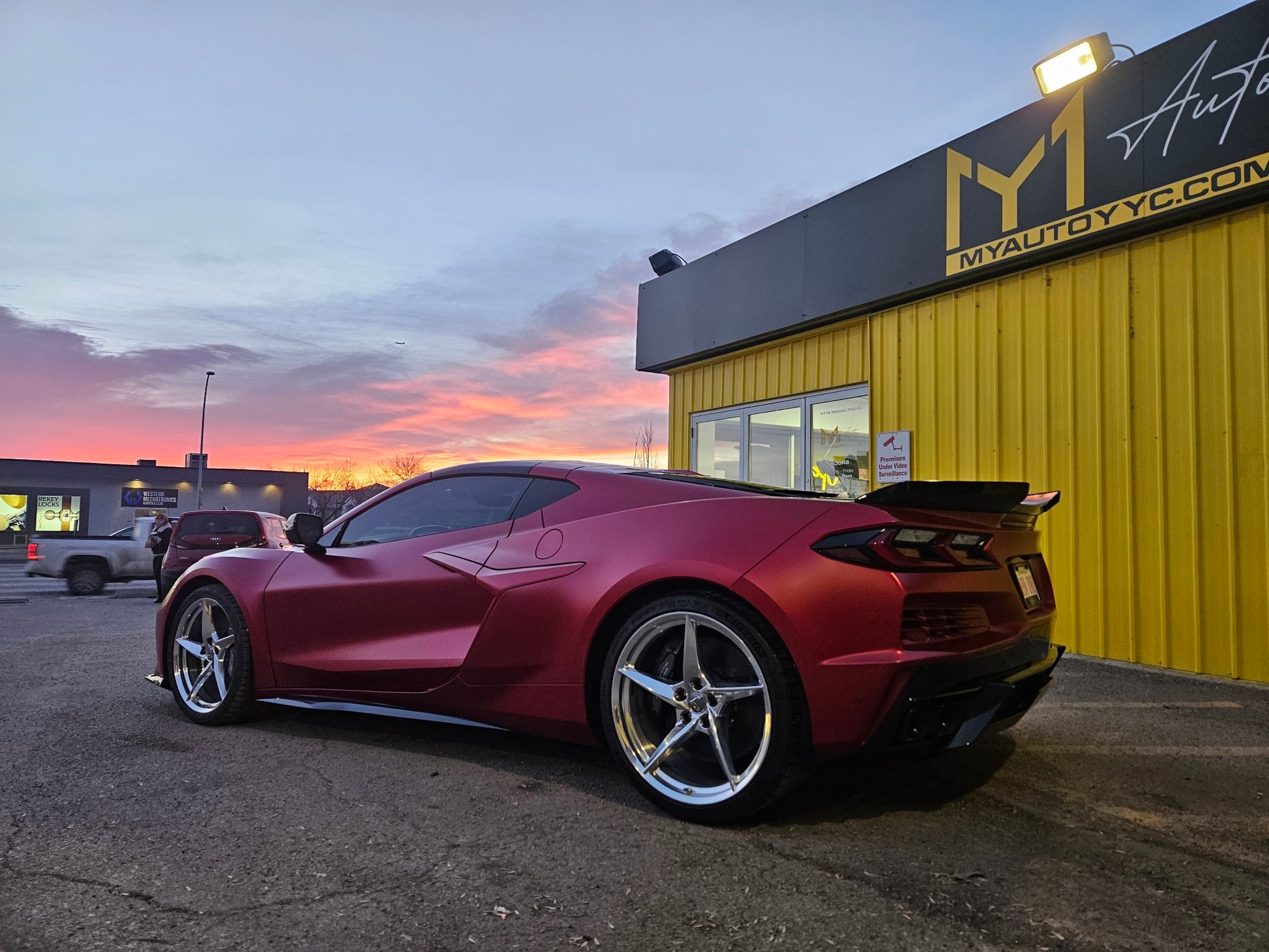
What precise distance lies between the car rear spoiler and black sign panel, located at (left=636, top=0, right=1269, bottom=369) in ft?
13.3

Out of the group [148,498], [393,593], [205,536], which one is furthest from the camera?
[148,498]

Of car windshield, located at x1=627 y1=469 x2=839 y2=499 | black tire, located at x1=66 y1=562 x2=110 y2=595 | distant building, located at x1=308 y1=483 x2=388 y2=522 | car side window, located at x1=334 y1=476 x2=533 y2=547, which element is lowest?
black tire, located at x1=66 y1=562 x2=110 y2=595

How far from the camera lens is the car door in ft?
10.8

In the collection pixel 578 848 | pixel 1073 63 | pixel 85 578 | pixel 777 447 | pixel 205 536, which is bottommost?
pixel 85 578

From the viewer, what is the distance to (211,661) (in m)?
4.08

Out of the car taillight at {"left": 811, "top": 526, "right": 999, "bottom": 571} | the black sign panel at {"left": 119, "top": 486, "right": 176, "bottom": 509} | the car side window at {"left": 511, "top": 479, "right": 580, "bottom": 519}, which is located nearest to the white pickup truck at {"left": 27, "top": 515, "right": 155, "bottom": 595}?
the car side window at {"left": 511, "top": 479, "right": 580, "bottom": 519}

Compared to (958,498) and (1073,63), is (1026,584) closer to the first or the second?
(958,498)

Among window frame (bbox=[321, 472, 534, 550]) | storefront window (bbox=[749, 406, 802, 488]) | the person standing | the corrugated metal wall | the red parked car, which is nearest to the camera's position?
window frame (bbox=[321, 472, 534, 550])

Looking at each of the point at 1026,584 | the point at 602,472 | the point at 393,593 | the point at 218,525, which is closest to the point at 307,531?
the point at 393,593

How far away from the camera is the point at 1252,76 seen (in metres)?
5.21

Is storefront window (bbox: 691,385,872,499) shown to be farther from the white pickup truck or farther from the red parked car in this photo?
the white pickup truck

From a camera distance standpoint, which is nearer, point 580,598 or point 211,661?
point 580,598

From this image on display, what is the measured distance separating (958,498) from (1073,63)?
17.8 feet

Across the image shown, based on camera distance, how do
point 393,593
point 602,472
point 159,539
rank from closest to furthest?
point 602,472, point 393,593, point 159,539
